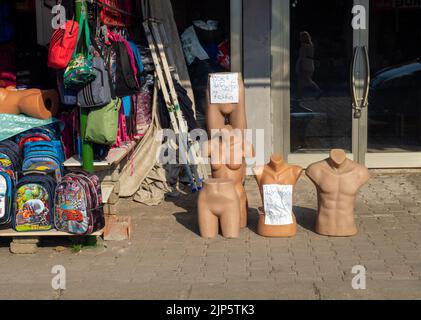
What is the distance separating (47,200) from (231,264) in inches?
67.6

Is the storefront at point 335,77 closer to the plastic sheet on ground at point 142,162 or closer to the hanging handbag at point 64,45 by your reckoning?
the plastic sheet on ground at point 142,162

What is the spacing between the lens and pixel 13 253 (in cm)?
687

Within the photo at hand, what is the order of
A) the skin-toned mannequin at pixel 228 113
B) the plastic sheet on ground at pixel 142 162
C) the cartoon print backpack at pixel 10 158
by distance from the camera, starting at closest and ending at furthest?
the cartoon print backpack at pixel 10 158
the skin-toned mannequin at pixel 228 113
the plastic sheet on ground at pixel 142 162

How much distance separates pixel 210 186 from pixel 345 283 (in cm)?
165

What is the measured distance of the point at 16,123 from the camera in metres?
7.39

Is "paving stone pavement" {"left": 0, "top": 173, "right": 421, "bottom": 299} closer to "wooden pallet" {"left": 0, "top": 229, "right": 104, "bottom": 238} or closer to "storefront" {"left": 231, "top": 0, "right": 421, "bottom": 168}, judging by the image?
"wooden pallet" {"left": 0, "top": 229, "right": 104, "bottom": 238}

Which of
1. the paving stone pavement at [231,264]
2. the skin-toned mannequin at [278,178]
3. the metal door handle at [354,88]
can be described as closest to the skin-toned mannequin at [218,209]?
the paving stone pavement at [231,264]

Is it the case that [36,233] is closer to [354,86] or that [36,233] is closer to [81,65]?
[81,65]

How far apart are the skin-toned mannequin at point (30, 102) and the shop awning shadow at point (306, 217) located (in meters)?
2.71

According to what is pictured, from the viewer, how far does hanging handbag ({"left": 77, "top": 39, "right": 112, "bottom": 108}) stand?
6641 millimetres

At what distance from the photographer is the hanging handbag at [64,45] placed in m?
6.47

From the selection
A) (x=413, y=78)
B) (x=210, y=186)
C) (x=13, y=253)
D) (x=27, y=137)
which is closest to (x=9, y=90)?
(x=27, y=137)

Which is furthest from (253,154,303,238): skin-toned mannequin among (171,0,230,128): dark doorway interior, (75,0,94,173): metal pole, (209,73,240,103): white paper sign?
(171,0,230,128): dark doorway interior
